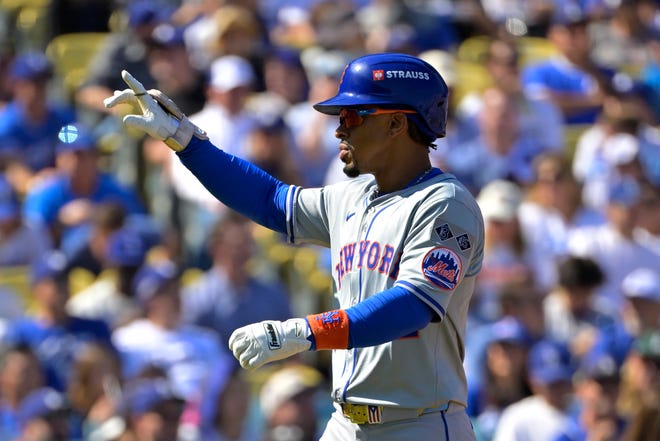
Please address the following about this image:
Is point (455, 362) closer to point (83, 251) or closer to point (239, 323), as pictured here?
point (239, 323)

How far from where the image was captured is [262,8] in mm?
10375

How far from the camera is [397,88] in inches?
156

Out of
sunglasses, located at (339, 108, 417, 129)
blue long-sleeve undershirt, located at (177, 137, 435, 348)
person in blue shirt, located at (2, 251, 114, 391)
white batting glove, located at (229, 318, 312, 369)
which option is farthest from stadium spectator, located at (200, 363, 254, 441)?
white batting glove, located at (229, 318, 312, 369)

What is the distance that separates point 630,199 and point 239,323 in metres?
2.75

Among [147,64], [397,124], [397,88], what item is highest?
[397,88]

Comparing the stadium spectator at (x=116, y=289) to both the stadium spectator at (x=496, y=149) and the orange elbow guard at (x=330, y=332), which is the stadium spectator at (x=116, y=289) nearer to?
the stadium spectator at (x=496, y=149)

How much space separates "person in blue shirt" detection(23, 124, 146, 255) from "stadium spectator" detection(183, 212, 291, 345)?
0.82m

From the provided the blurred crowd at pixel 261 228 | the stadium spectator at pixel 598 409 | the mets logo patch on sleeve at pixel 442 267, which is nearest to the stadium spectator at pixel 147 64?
the blurred crowd at pixel 261 228

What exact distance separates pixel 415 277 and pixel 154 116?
98cm

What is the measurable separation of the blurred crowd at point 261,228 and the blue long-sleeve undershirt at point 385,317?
3.15 metres

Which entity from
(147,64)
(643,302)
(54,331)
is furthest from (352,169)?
(147,64)

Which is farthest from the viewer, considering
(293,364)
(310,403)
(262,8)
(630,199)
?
(262,8)

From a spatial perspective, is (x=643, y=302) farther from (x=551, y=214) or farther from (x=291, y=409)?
(x=291, y=409)

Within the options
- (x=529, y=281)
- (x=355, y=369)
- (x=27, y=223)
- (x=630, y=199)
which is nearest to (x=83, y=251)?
(x=27, y=223)
